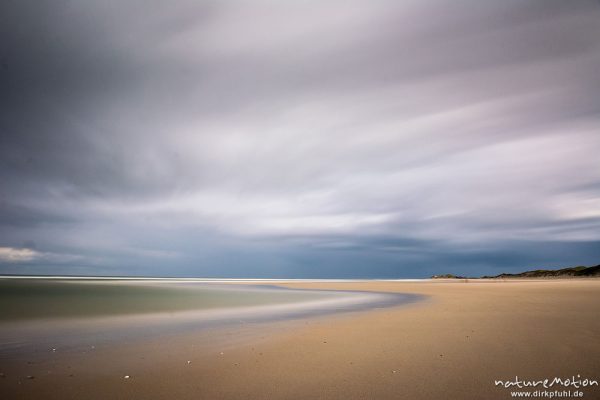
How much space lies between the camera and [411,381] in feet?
21.2

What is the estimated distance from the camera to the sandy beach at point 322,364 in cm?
607

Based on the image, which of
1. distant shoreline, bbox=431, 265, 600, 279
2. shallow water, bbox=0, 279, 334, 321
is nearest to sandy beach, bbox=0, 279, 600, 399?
shallow water, bbox=0, 279, 334, 321

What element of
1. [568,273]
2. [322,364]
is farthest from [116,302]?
[568,273]

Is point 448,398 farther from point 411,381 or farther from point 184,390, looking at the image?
point 184,390

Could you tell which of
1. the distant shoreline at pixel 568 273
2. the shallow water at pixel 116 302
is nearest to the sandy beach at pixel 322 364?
the shallow water at pixel 116 302

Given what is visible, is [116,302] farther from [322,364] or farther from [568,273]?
[568,273]

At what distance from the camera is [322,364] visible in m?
7.71

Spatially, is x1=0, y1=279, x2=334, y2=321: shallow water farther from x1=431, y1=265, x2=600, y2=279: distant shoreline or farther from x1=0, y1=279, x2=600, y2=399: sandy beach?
x1=431, y1=265, x2=600, y2=279: distant shoreline

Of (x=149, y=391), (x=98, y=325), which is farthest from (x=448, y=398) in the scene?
(x=98, y=325)

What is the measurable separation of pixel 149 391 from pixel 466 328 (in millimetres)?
10291

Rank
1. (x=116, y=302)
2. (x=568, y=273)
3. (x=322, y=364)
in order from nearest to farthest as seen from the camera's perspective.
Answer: (x=322, y=364)
(x=116, y=302)
(x=568, y=273)

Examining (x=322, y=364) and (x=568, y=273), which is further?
(x=568, y=273)

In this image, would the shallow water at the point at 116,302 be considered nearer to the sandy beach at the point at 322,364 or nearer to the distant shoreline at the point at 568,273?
the sandy beach at the point at 322,364

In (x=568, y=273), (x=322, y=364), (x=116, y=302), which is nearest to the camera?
(x=322, y=364)
